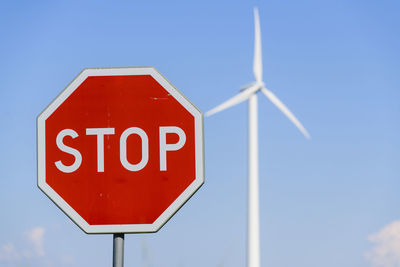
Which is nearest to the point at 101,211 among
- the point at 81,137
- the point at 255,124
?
the point at 81,137

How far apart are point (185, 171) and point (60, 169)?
971mm

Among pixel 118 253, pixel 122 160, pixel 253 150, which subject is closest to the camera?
pixel 118 253

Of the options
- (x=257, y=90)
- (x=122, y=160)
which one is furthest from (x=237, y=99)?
(x=122, y=160)

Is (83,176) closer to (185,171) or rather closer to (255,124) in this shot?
(185,171)

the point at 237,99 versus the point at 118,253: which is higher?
the point at 237,99

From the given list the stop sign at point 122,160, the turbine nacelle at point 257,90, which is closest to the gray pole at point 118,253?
the stop sign at point 122,160

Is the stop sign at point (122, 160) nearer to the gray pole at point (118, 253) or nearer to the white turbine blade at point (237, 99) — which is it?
the gray pole at point (118, 253)

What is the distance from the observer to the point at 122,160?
5.55 m

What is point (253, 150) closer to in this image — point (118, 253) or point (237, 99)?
point (237, 99)

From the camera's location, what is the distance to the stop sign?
18.1 ft

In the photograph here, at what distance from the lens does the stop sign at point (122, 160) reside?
550cm

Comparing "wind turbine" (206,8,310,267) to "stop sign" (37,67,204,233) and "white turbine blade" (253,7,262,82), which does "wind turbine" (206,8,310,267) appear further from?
"stop sign" (37,67,204,233)

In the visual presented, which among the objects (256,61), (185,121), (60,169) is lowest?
(60,169)

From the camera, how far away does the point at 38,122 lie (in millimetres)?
5711
